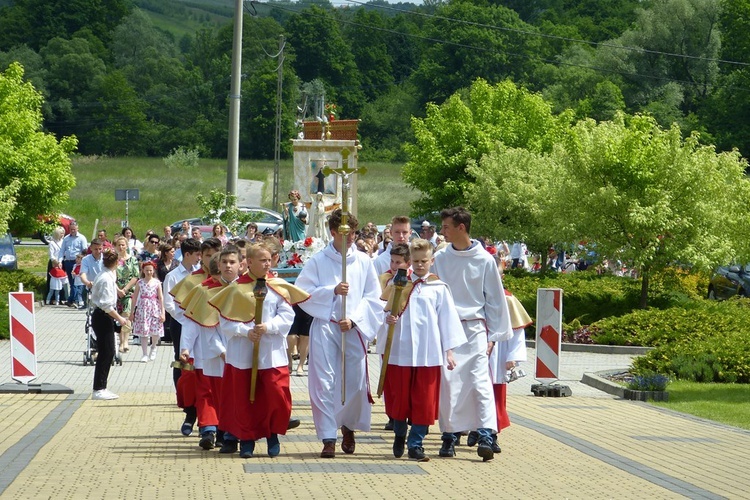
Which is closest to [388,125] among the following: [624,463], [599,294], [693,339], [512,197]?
[512,197]

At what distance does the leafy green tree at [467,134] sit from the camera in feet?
175

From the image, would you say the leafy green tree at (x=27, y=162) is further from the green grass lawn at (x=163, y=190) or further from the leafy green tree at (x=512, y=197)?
the green grass lawn at (x=163, y=190)

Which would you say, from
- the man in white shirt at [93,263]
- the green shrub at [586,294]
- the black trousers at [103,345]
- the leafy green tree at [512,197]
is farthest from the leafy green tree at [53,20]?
the black trousers at [103,345]

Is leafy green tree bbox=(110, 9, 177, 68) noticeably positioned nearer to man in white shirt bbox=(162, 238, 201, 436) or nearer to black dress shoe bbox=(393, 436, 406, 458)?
man in white shirt bbox=(162, 238, 201, 436)

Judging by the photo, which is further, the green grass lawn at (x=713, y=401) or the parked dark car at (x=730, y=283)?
the parked dark car at (x=730, y=283)

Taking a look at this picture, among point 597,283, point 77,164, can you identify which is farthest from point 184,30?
point 597,283

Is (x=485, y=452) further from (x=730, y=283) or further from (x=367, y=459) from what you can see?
(x=730, y=283)

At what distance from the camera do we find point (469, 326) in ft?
36.6

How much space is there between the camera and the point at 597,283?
30641 millimetres

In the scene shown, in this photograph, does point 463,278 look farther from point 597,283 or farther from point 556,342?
point 597,283

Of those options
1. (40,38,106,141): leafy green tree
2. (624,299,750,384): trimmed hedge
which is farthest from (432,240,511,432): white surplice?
(40,38,106,141): leafy green tree

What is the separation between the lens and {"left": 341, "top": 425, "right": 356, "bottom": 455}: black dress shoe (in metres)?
10.9

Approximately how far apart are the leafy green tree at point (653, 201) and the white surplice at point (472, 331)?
1510 cm

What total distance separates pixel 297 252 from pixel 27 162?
13897 millimetres
